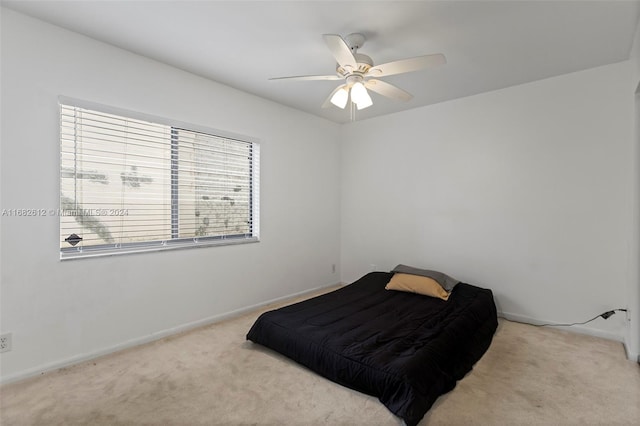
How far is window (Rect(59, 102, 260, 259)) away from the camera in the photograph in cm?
249

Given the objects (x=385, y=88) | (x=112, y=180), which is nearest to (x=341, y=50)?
(x=385, y=88)

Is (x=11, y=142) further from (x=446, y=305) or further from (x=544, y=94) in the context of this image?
(x=544, y=94)

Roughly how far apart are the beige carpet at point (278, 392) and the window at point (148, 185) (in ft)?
3.19

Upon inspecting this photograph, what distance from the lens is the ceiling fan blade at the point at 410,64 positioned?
2.04m

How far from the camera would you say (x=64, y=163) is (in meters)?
2.43

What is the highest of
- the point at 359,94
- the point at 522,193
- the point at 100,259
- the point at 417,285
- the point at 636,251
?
the point at 359,94

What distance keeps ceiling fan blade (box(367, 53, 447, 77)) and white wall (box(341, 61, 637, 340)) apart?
1.83 m

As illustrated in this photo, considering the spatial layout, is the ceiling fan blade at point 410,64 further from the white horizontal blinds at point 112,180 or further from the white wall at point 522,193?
the white horizontal blinds at point 112,180

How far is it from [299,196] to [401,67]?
2393 mm

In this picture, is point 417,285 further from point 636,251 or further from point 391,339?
point 636,251

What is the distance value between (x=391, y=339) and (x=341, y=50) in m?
2.05

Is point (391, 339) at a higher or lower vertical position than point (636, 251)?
lower

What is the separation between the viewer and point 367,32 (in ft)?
7.70

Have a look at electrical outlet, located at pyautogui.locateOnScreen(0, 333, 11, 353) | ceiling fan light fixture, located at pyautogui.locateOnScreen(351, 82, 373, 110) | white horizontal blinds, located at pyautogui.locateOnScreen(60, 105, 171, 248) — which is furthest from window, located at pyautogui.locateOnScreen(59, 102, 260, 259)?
ceiling fan light fixture, located at pyautogui.locateOnScreen(351, 82, 373, 110)
